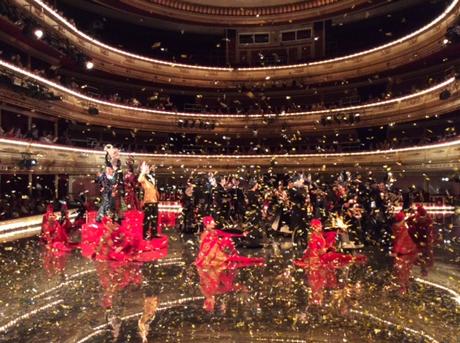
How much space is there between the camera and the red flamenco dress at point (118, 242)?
8531 millimetres

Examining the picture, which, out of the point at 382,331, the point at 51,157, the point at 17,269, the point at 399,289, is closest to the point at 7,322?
the point at 17,269

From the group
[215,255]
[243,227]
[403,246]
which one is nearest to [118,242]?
[215,255]

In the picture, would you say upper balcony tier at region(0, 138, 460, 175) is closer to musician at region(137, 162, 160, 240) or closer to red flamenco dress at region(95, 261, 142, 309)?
musician at region(137, 162, 160, 240)

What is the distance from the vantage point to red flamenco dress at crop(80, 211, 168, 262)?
8531 millimetres

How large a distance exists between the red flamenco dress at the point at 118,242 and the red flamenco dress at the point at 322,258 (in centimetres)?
311

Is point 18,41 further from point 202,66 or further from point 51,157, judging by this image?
point 202,66

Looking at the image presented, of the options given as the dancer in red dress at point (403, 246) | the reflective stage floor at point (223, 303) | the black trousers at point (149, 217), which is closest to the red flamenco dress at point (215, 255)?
the reflective stage floor at point (223, 303)

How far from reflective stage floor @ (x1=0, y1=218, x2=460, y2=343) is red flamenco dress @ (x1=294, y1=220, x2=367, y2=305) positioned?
13cm

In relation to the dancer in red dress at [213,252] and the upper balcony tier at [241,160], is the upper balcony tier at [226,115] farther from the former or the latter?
the dancer in red dress at [213,252]

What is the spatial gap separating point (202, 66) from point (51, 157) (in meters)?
16.4

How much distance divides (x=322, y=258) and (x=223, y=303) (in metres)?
3.36

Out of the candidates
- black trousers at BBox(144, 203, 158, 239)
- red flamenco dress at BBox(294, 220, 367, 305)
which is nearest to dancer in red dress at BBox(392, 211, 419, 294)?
red flamenco dress at BBox(294, 220, 367, 305)

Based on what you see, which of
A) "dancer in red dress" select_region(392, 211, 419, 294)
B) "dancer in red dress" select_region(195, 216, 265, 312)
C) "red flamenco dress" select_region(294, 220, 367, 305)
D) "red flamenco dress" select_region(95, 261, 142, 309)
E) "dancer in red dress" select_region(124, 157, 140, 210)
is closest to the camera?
"red flamenco dress" select_region(95, 261, 142, 309)

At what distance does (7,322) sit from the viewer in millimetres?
4680
